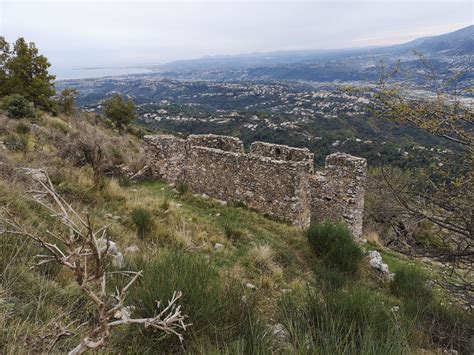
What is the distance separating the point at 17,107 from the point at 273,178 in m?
13.0

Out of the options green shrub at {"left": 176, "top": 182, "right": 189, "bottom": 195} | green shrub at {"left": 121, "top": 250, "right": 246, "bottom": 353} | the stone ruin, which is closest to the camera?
green shrub at {"left": 121, "top": 250, "right": 246, "bottom": 353}

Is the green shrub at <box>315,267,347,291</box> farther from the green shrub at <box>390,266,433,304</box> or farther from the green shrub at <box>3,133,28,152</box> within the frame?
the green shrub at <box>3,133,28,152</box>

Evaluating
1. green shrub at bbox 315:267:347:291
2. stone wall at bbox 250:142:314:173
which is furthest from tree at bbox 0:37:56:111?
green shrub at bbox 315:267:347:291

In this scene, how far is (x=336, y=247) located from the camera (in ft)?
21.4

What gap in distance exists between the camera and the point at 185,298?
2803 millimetres

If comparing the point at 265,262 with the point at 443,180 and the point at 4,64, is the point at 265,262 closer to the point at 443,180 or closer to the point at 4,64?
the point at 443,180

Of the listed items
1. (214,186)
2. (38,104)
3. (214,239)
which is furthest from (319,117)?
(214,239)

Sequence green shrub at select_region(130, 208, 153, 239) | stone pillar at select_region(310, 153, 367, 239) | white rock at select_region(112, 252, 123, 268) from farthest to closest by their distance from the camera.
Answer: stone pillar at select_region(310, 153, 367, 239) < green shrub at select_region(130, 208, 153, 239) < white rock at select_region(112, 252, 123, 268)

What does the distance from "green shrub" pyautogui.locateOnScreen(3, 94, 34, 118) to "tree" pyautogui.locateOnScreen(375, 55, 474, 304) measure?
15.8 metres

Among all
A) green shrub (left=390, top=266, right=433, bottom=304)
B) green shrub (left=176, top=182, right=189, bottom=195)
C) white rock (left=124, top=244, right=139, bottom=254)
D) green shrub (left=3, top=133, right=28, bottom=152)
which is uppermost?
green shrub (left=3, top=133, right=28, bottom=152)

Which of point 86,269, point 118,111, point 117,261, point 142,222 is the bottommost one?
point 142,222

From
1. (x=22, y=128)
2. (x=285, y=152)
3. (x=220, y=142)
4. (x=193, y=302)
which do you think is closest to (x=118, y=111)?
(x=22, y=128)

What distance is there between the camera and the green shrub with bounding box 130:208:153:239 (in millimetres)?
5761

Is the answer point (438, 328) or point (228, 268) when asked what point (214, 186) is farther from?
point (438, 328)
